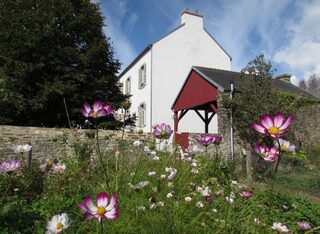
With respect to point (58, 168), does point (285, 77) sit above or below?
above

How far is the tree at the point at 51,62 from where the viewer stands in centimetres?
1633

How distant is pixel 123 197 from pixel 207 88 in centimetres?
1432

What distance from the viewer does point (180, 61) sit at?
922 inches

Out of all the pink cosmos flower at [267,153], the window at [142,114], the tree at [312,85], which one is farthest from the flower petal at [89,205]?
the tree at [312,85]

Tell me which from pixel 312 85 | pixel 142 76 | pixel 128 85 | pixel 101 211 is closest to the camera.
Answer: pixel 101 211

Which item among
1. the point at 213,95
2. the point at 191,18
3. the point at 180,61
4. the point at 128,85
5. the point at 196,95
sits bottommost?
the point at 213,95

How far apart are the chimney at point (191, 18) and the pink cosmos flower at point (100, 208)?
2321 cm

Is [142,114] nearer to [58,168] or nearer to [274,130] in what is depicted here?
[58,168]

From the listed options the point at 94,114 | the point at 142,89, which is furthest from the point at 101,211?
the point at 142,89

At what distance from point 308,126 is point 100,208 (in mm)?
17478

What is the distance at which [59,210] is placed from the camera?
325cm

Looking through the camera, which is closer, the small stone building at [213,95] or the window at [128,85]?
the small stone building at [213,95]

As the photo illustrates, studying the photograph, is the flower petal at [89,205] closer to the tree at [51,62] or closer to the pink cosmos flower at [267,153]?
the pink cosmos flower at [267,153]

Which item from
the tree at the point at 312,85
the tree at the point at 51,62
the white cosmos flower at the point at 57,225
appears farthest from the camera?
the tree at the point at 312,85
